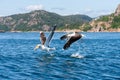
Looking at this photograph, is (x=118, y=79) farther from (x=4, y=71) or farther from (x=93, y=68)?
(x=4, y=71)

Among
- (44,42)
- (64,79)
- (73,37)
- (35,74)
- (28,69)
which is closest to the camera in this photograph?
(64,79)

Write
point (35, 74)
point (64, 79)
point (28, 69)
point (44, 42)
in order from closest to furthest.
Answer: point (64, 79)
point (35, 74)
point (28, 69)
point (44, 42)

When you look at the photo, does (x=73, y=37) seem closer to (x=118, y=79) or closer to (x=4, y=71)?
(x=4, y=71)

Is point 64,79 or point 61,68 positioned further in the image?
point 61,68

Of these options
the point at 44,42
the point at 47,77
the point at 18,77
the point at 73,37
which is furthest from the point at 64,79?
the point at 44,42

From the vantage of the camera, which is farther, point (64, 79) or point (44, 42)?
point (44, 42)

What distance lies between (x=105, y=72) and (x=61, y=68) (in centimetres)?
489

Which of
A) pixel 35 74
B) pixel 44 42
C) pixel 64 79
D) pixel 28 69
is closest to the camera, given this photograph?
pixel 64 79

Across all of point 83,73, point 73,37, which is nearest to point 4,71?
point 83,73

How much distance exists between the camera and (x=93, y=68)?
1261 inches

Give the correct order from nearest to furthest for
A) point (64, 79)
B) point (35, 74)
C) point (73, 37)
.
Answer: point (64, 79) → point (35, 74) → point (73, 37)

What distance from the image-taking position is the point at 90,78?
26.5 m

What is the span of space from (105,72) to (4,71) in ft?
27.2

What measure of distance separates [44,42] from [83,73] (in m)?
16.5
